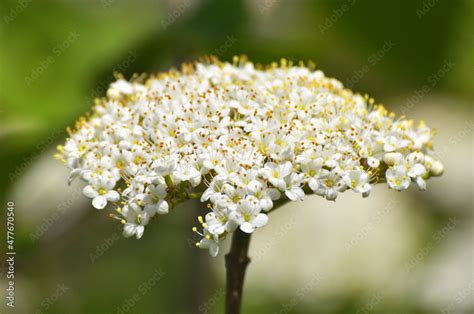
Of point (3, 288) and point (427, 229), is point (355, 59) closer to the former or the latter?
point (427, 229)

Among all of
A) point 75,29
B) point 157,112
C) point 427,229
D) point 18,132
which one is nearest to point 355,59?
point 427,229

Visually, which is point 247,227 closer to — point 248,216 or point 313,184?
point 248,216

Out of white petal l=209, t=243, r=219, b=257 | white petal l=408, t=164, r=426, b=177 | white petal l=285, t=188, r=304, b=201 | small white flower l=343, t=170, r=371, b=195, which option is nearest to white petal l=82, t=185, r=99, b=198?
white petal l=209, t=243, r=219, b=257

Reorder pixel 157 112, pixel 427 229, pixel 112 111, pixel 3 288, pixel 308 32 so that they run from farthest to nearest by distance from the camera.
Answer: pixel 427 229
pixel 308 32
pixel 3 288
pixel 112 111
pixel 157 112

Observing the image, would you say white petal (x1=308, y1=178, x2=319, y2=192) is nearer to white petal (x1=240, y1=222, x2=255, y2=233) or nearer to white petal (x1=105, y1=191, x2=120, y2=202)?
white petal (x1=240, y1=222, x2=255, y2=233)

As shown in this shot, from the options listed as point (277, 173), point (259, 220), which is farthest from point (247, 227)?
point (277, 173)

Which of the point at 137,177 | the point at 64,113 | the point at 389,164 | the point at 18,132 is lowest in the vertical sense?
the point at 137,177

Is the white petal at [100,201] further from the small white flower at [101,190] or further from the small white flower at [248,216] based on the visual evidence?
the small white flower at [248,216]
